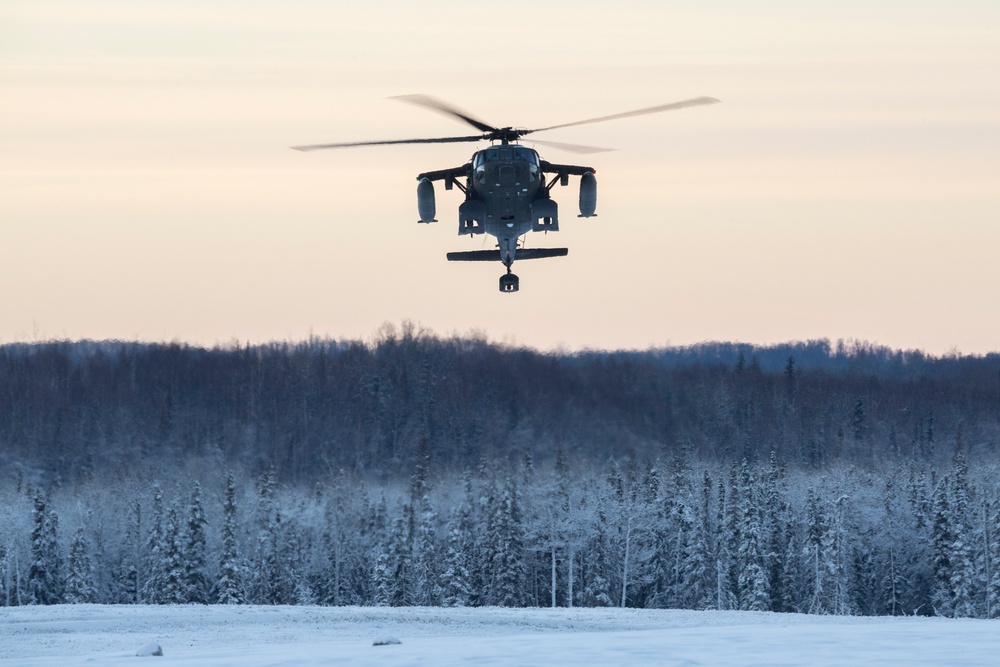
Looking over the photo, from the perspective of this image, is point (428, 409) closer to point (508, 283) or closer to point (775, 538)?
point (775, 538)

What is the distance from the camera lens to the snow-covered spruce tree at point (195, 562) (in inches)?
2955

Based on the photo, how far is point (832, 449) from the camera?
460 ft

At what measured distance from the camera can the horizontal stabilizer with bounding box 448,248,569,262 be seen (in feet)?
135

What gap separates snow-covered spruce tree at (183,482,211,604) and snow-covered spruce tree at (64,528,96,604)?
569cm

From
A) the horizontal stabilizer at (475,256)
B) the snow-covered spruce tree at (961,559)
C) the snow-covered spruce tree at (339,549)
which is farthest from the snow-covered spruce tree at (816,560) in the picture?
the horizontal stabilizer at (475,256)

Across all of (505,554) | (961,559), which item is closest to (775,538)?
(961,559)

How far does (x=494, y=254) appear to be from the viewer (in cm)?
4088

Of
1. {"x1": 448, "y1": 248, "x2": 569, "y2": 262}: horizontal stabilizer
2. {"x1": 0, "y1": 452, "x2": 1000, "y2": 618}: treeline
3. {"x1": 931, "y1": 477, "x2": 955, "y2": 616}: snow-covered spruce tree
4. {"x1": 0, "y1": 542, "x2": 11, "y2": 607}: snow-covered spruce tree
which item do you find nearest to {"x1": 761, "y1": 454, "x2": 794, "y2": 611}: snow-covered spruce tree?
{"x1": 0, "y1": 452, "x2": 1000, "y2": 618}: treeline

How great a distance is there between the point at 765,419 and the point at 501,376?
26977mm

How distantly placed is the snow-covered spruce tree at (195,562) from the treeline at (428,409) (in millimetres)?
43395

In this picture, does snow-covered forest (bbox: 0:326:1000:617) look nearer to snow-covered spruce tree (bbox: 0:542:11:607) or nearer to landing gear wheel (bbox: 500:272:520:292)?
snow-covered spruce tree (bbox: 0:542:11:607)

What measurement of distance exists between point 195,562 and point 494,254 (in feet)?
133

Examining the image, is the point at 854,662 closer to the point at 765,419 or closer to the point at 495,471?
the point at 495,471

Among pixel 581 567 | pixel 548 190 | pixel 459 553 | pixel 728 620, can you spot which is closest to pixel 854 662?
pixel 548 190
